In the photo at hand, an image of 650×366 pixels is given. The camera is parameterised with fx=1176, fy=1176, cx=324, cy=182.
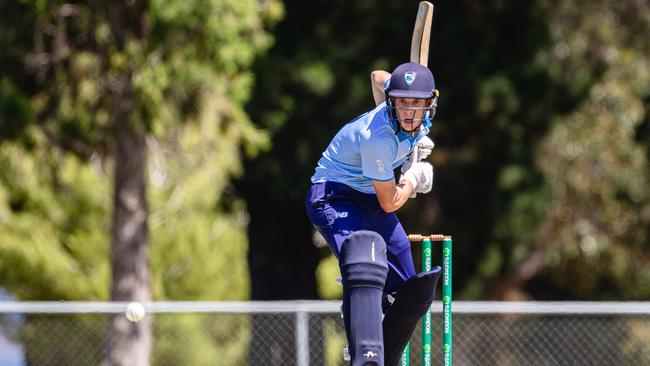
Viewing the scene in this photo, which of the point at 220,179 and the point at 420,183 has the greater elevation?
the point at 220,179

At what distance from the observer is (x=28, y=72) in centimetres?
1513

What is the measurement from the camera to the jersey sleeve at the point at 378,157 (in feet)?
19.0

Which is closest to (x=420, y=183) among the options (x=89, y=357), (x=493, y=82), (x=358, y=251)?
(x=358, y=251)

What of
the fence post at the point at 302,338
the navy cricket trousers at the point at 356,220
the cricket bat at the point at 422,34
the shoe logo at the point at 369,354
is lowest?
the shoe logo at the point at 369,354

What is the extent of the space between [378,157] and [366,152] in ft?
0.23

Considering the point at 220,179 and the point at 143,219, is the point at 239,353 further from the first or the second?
the point at 220,179

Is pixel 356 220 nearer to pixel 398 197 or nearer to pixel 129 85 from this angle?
pixel 398 197

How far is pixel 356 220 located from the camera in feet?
20.3

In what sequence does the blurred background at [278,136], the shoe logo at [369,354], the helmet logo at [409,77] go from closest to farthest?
the shoe logo at [369,354]
the helmet logo at [409,77]
the blurred background at [278,136]

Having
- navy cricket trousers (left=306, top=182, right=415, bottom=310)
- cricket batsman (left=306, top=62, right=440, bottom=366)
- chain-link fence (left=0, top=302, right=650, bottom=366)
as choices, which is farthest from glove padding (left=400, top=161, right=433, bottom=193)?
chain-link fence (left=0, top=302, right=650, bottom=366)

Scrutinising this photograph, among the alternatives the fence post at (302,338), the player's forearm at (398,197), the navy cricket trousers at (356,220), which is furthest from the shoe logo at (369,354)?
the fence post at (302,338)

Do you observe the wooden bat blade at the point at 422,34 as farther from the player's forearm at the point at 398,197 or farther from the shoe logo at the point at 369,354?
the shoe logo at the point at 369,354

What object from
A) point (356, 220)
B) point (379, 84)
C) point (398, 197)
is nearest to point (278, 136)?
point (379, 84)

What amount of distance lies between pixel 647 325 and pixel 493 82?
15.1 ft
